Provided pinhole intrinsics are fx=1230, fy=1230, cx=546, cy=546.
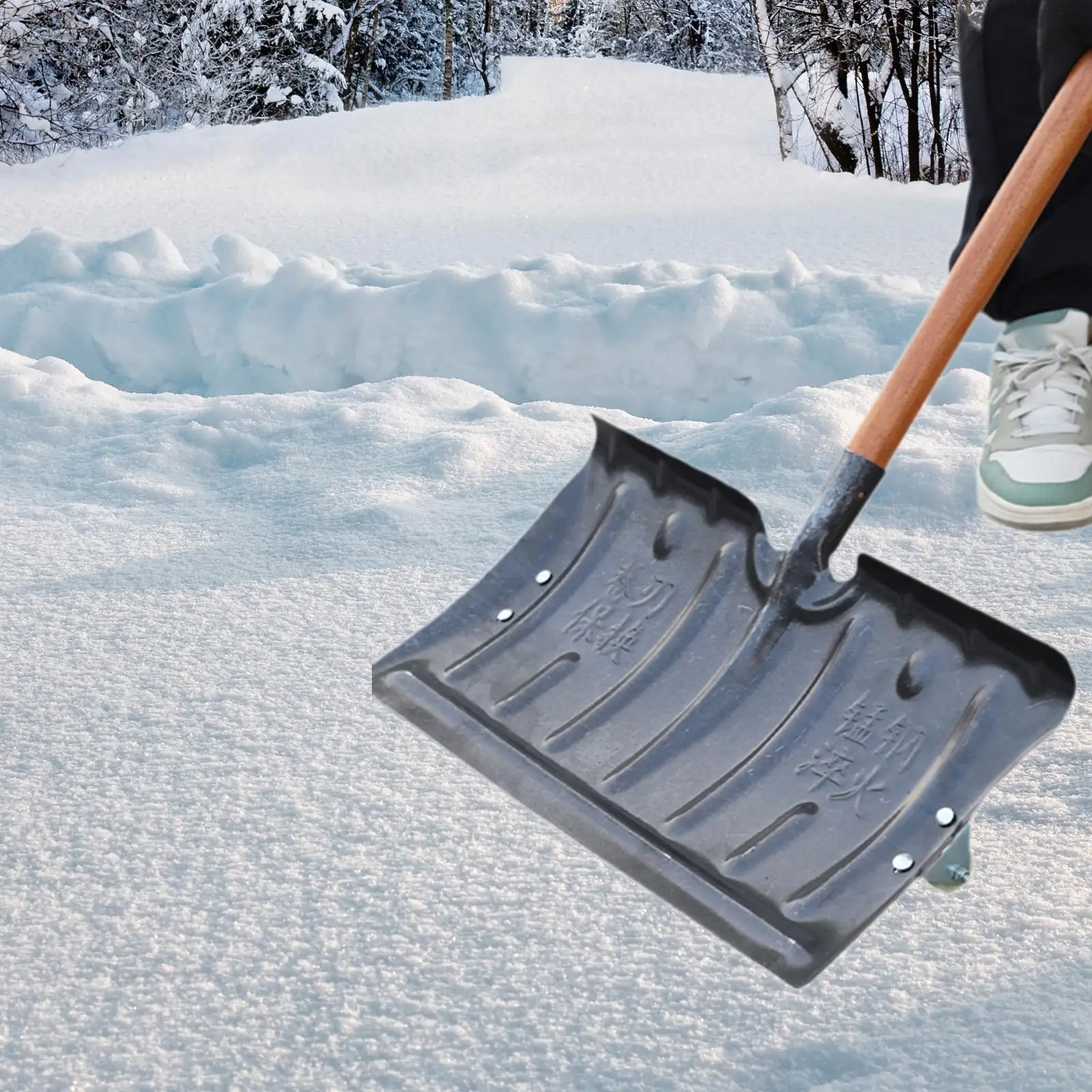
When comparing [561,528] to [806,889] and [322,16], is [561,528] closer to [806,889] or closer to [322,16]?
[806,889]

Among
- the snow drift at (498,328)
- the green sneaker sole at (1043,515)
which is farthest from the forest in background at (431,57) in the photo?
the green sneaker sole at (1043,515)

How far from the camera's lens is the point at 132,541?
155 cm

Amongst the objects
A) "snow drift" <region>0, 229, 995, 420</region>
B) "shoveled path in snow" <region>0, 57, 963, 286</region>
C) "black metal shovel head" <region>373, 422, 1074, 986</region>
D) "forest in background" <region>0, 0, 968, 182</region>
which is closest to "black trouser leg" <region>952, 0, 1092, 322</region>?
"black metal shovel head" <region>373, 422, 1074, 986</region>

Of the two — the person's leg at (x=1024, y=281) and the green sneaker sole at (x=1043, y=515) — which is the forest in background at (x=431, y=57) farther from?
the green sneaker sole at (x=1043, y=515)

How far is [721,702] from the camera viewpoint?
0.98 m

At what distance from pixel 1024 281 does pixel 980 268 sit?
0.34m

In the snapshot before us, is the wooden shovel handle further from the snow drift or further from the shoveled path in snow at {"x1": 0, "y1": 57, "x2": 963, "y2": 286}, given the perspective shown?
the shoveled path in snow at {"x1": 0, "y1": 57, "x2": 963, "y2": 286}

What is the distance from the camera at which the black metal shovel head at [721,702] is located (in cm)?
83

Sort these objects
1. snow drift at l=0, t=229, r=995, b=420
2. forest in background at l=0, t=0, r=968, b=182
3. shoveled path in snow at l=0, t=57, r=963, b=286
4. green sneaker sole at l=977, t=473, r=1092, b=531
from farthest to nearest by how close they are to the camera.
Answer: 1. forest in background at l=0, t=0, r=968, b=182
2. shoveled path in snow at l=0, t=57, r=963, b=286
3. snow drift at l=0, t=229, r=995, b=420
4. green sneaker sole at l=977, t=473, r=1092, b=531

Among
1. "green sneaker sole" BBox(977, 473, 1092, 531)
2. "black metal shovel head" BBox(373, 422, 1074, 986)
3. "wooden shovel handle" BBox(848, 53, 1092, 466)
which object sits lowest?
"black metal shovel head" BBox(373, 422, 1074, 986)

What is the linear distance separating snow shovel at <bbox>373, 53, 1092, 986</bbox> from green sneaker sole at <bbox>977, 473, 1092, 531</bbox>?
0.21 metres

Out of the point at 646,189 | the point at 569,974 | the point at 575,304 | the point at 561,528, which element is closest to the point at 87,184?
the point at 646,189

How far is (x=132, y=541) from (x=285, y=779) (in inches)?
25.3

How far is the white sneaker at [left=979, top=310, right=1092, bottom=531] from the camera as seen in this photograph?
3.83 ft
